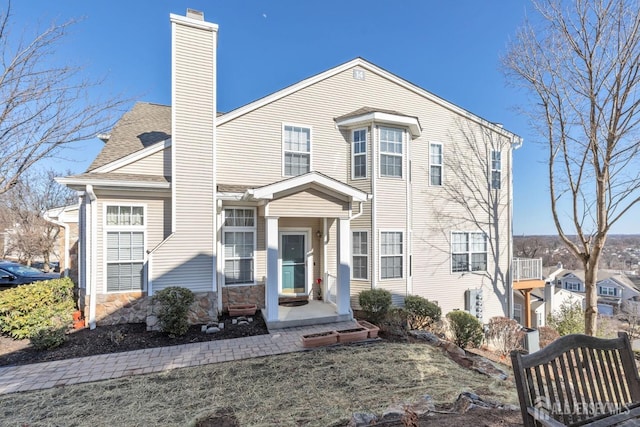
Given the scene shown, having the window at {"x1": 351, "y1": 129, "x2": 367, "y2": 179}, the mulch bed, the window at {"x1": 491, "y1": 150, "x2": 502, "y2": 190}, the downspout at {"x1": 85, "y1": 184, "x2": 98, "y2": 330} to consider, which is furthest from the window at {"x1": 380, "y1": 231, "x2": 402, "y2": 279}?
the downspout at {"x1": 85, "y1": 184, "x2": 98, "y2": 330}

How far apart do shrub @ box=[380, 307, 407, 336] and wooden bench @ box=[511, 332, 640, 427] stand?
4.27m

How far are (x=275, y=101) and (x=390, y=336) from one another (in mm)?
7472

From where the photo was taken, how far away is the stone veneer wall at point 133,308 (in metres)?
7.27

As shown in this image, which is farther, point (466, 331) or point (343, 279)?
point (343, 279)

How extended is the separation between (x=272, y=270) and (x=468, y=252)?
774 cm

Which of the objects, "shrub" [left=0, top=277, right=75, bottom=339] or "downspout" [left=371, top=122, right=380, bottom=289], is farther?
"downspout" [left=371, top=122, right=380, bottom=289]

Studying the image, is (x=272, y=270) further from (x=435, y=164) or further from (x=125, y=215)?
(x=435, y=164)

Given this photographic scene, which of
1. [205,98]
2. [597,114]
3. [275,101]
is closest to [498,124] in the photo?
[597,114]

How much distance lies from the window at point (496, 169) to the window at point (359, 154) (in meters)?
5.59

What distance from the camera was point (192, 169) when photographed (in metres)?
7.66

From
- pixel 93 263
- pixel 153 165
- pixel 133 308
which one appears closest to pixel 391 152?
pixel 153 165

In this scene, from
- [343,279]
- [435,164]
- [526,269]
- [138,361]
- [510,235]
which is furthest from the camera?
[526,269]

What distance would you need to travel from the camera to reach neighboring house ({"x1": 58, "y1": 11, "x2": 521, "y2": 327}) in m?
Result: 7.44

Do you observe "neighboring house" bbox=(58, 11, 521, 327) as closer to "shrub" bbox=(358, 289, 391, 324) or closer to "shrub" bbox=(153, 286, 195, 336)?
"shrub" bbox=(358, 289, 391, 324)
